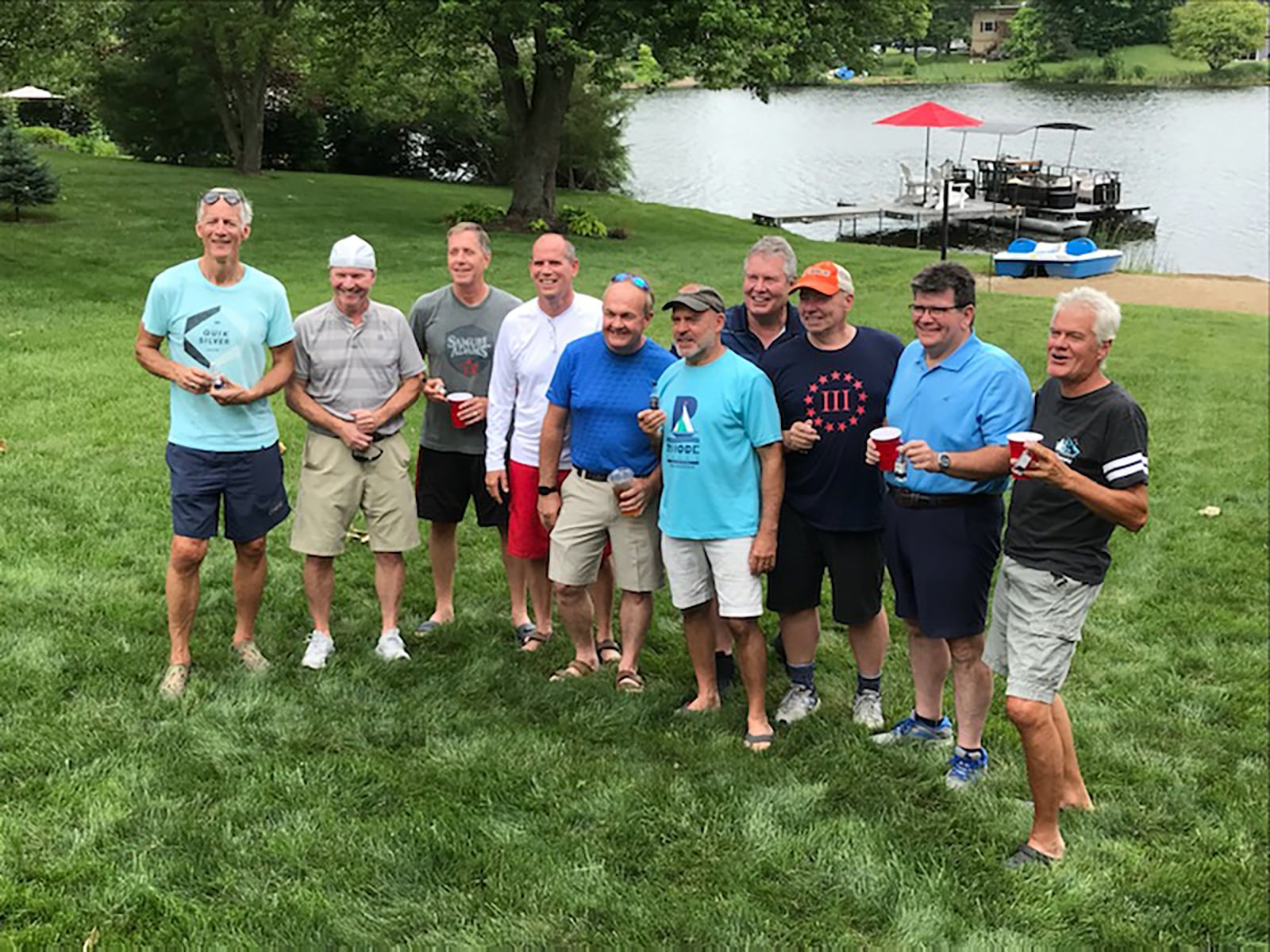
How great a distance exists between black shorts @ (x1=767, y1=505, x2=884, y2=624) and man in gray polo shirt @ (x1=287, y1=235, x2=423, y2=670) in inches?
70.8

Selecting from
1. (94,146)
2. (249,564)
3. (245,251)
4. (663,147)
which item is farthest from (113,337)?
(663,147)

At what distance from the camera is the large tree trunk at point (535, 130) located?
21844 millimetres

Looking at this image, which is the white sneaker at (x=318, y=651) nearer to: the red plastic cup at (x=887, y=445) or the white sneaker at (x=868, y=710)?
the white sneaker at (x=868, y=710)

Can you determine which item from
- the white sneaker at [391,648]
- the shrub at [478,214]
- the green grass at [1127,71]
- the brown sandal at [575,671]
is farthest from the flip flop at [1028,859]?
the green grass at [1127,71]

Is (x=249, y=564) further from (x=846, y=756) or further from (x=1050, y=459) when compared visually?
(x=1050, y=459)

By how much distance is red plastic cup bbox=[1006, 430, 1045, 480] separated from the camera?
3711 millimetres

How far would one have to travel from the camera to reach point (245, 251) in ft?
55.8

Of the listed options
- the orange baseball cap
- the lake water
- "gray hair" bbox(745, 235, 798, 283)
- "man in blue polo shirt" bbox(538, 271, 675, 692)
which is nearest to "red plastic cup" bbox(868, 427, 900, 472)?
the orange baseball cap

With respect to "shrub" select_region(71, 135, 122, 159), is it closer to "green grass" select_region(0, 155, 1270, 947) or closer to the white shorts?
"green grass" select_region(0, 155, 1270, 947)

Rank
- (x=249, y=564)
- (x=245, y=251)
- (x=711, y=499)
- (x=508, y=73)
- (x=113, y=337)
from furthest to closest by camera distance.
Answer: (x=508, y=73) → (x=245, y=251) → (x=113, y=337) → (x=249, y=564) → (x=711, y=499)

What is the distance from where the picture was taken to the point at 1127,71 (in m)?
82.9

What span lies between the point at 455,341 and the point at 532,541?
1.05 meters

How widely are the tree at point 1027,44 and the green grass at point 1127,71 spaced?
0.87 m

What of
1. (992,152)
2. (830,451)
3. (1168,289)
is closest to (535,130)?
(1168,289)
